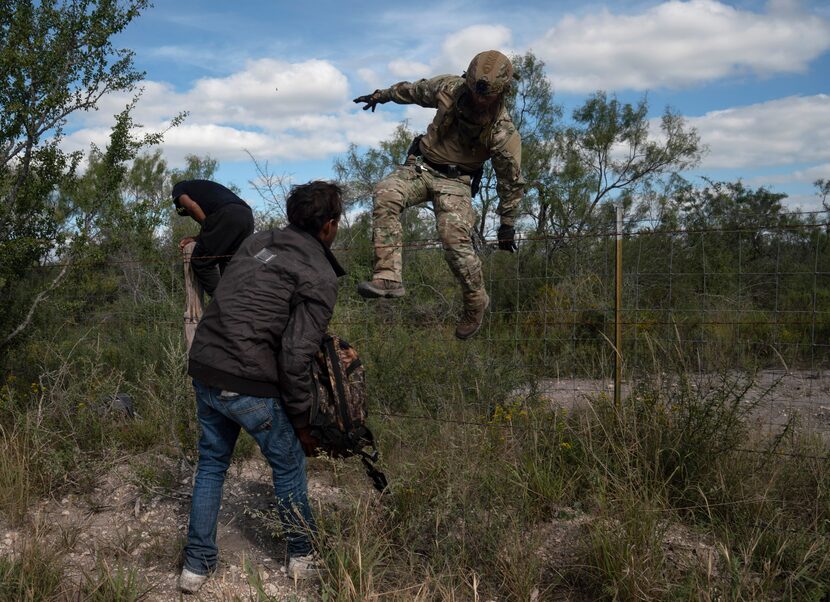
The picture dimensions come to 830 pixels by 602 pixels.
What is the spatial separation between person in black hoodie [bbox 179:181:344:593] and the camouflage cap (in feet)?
4.56

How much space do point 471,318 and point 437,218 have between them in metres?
0.69

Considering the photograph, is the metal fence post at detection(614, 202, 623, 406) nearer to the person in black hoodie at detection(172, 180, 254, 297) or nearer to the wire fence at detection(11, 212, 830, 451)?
the wire fence at detection(11, 212, 830, 451)

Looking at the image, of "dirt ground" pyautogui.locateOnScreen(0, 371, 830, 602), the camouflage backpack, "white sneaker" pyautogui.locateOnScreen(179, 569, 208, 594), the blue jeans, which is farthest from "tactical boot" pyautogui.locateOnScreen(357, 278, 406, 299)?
"white sneaker" pyautogui.locateOnScreen(179, 569, 208, 594)

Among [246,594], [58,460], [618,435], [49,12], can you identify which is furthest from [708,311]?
[49,12]

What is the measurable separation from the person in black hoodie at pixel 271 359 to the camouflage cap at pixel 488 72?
139 cm

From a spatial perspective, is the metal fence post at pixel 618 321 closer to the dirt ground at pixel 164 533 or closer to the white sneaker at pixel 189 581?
the dirt ground at pixel 164 533

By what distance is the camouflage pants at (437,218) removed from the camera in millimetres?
4598

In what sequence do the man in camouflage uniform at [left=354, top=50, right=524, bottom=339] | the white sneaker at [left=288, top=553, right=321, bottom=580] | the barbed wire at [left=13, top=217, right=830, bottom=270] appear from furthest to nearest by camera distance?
the man in camouflage uniform at [left=354, top=50, right=524, bottom=339] → the barbed wire at [left=13, top=217, right=830, bottom=270] → the white sneaker at [left=288, top=553, right=321, bottom=580]

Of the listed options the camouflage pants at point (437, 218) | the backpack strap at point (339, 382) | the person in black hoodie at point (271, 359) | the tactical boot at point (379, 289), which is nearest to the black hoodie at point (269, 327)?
the person in black hoodie at point (271, 359)

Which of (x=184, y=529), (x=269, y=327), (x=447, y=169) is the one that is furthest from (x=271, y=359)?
(x=447, y=169)

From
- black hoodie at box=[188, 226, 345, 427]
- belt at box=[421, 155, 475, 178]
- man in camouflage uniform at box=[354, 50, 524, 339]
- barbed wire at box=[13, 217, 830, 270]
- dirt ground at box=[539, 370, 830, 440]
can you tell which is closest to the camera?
black hoodie at box=[188, 226, 345, 427]

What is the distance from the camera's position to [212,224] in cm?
501

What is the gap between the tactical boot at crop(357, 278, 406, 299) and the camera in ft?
14.4

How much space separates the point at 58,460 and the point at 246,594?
1852mm
